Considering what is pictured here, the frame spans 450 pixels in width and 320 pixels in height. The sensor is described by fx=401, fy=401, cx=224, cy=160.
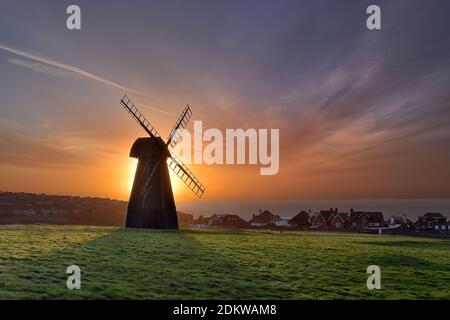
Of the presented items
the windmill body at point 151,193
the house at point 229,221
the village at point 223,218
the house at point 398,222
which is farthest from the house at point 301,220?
the windmill body at point 151,193

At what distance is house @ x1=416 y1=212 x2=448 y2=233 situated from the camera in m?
81.6

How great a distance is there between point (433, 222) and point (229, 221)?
4257cm

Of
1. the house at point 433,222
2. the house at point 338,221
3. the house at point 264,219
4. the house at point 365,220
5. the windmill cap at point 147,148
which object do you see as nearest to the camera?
the windmill cap at point 147,148

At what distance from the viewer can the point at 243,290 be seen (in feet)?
40.0

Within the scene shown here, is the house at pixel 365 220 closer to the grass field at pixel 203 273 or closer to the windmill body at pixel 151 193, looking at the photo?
the windmill body at pixel 151 193

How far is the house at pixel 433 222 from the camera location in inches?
3211

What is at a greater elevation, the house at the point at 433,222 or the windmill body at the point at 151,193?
the windmill body at the point at 151,193

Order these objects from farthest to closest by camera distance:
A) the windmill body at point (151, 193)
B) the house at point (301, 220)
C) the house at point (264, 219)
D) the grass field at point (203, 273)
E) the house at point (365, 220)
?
1. the house at point (264, 219)
2. the house at point (301, 220)
3. the house at point (365, 220)
4. the windmill body at point (151, 193)
5. the grass field at point (203, 273)

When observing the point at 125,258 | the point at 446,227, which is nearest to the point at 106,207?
the point at 446,227

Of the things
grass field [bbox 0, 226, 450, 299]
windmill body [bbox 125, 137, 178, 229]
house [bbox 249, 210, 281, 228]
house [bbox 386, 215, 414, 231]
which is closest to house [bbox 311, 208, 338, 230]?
house [bbox 249, 210, 281, 228]

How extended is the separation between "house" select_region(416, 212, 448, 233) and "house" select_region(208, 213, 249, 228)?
36364mm

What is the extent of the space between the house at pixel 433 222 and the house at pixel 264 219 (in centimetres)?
2942
